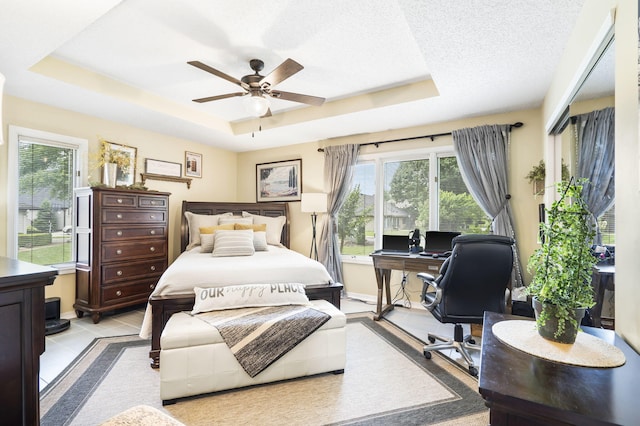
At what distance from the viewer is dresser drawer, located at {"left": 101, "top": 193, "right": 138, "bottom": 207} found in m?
3.44

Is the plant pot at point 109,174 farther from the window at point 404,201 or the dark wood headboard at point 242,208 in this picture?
the window at point 404,201

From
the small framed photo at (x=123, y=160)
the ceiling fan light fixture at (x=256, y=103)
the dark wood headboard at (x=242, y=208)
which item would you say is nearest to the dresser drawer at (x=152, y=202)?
the small framed photo at (x=123, y=160)

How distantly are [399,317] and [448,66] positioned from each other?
2.78 metres

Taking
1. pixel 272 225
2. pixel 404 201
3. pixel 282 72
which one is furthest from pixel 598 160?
pixel 272 225

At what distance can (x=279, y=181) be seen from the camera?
5.32 m

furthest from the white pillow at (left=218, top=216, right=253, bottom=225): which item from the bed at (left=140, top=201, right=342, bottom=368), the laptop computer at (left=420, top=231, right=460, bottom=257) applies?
the laptop computer at (left=420, top=231, right=460, bottom=257)

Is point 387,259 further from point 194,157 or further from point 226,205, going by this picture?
point 194,157

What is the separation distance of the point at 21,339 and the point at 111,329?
234cm

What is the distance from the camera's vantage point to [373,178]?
181 inches

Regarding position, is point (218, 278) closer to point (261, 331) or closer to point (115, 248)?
point (261, 331)

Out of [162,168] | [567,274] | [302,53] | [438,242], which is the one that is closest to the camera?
[567,274]

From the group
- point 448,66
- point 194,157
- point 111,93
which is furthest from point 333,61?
point 194,157

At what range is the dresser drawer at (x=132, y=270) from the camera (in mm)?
3461

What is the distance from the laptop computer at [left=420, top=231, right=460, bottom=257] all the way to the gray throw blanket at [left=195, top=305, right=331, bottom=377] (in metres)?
1.86
